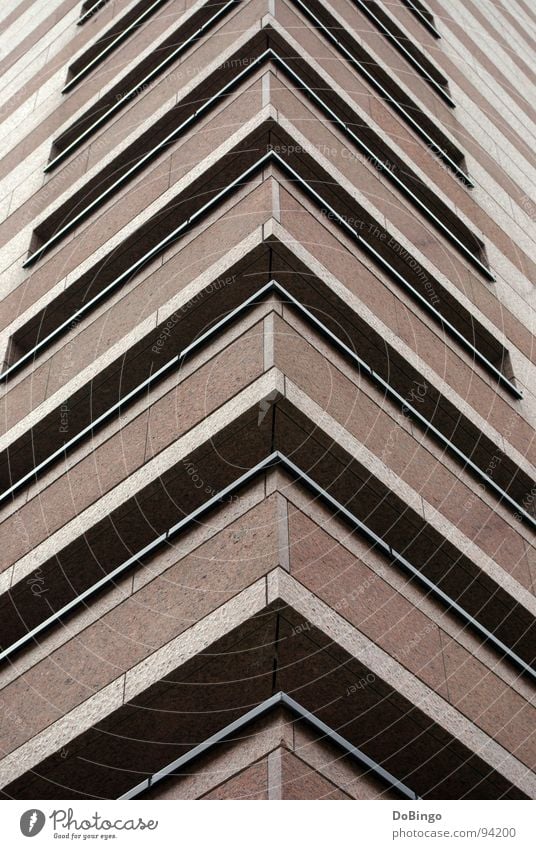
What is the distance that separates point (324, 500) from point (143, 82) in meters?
12.1

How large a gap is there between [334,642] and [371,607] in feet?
3.30

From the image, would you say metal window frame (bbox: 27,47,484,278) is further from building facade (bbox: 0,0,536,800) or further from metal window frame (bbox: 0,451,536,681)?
metal window frame (bbox: 0,451,536,681)

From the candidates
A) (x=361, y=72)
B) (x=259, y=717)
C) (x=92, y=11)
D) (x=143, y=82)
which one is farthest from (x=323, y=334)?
(x=92, y=11)

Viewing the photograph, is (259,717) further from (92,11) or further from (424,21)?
(92,11)

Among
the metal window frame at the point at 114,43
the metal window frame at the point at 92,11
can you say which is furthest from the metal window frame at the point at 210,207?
the metal window frame at the point at 92,11

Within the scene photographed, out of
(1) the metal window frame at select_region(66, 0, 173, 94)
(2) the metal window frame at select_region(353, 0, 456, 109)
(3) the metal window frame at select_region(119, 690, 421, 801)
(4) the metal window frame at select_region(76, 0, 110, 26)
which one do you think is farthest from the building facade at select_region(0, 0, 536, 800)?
(4) the metal window frame at select_region(76, 0, 110, 26)

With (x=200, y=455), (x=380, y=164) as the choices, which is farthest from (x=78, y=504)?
(x=380, y=164)

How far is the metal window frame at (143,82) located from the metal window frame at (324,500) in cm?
1085

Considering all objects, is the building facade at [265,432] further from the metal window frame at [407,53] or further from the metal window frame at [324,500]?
the metal window frame at [407,53]

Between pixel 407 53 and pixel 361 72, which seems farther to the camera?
pixel 407 53

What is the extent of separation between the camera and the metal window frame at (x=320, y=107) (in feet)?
55.6

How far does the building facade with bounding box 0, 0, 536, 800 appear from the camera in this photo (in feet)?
29.9

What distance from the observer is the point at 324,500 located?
10367mm
